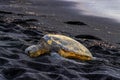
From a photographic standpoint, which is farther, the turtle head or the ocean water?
the ocean water

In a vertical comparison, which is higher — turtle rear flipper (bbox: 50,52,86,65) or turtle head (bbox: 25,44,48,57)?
turtle head (bbox: 25,44,48,57)

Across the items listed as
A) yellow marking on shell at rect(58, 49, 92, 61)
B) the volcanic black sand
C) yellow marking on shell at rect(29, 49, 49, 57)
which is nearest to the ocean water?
the volcanic black sand

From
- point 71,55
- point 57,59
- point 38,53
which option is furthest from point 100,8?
point 57,59

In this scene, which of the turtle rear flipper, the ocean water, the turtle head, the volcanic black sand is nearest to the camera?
the volcanic black sand

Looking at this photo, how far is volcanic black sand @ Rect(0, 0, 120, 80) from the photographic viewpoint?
5.59 meters

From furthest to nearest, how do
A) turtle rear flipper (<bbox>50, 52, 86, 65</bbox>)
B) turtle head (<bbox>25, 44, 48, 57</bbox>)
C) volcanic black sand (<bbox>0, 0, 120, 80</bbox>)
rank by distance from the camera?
turtle head (<bbox>25, 44, 48, 57</bbox>)
turtle rear flipper (<bbox>50, 52, 86, 65</bbox>)
volcanic black sand (<bbox>0, 0, 120, 80</bbox>)

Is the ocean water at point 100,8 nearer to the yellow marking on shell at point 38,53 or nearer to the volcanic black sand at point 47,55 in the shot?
the volcanic black sand at point 47,55

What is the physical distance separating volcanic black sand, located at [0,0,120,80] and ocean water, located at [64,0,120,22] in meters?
0.97

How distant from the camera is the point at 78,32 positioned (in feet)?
30.9

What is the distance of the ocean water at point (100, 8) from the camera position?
12871 millimetres

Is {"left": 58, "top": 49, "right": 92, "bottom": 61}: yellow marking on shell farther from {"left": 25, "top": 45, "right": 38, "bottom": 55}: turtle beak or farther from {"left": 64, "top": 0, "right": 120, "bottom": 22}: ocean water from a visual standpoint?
{"left": 64, "top": 0, "right": 120, "bottom": 22}: ocean water

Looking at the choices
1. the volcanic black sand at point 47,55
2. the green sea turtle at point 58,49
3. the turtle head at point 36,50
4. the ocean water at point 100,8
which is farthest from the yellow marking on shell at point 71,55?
the ocean water at point 100,8

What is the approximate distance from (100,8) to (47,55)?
8203mm

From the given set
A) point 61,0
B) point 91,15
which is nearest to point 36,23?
point 91,15
